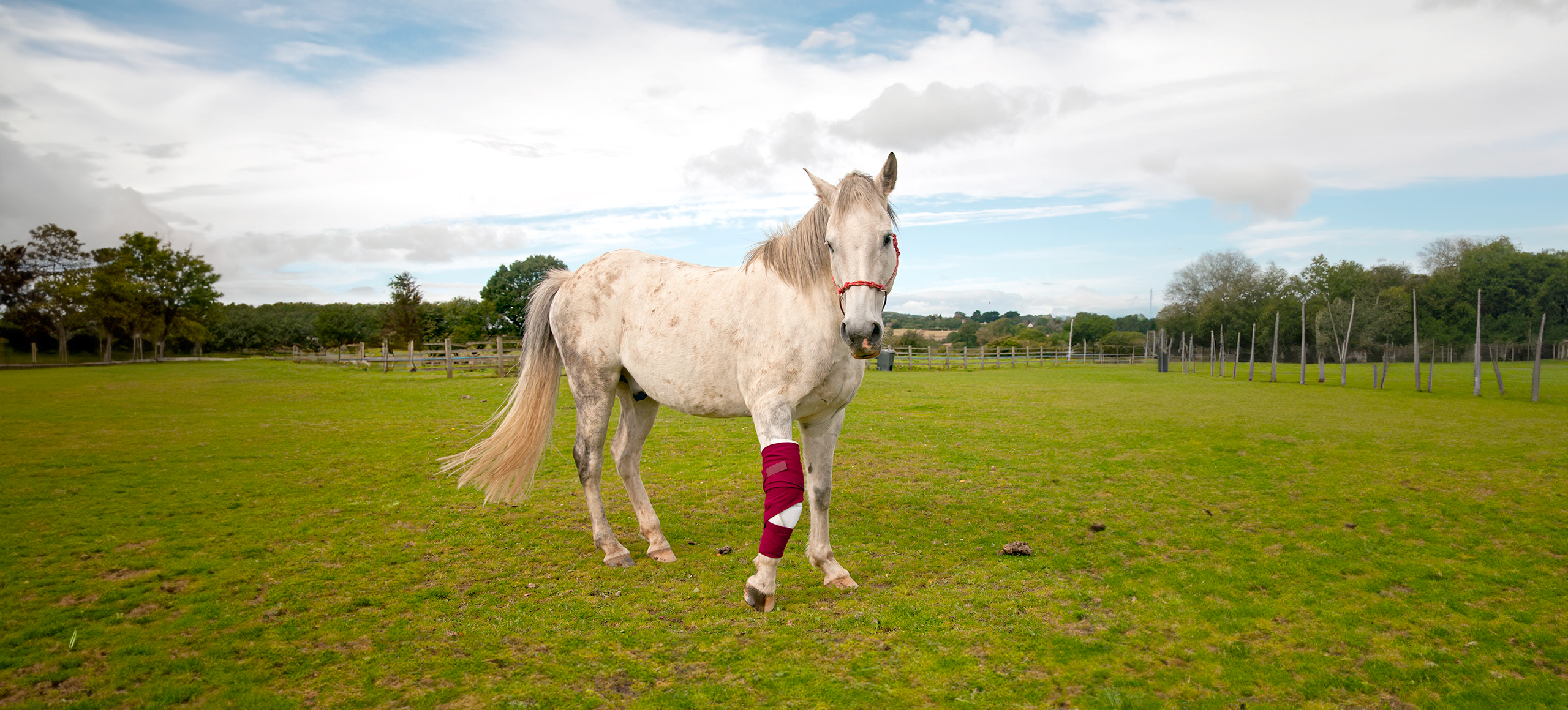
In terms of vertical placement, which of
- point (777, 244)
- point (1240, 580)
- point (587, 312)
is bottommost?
point (1240, 580)

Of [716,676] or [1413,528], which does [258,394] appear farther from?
[1413,528]

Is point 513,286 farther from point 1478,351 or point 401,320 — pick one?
point 1478,351

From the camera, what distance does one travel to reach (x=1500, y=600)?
3.69 m

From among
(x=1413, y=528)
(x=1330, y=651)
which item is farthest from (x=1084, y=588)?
(x=1413, y=528)

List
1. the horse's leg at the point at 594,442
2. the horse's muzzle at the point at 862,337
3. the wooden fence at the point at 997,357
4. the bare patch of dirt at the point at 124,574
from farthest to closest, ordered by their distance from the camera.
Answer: the wooden fence at the point at 997,357, the horse's leg at the point at 594,442, the bare patch of dirt at the point at 124,574, the horse's muzzle at the point at 862,337

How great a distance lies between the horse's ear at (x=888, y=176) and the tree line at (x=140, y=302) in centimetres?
3074

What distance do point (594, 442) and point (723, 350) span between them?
4.18 feet

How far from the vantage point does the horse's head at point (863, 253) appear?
3.16 meters

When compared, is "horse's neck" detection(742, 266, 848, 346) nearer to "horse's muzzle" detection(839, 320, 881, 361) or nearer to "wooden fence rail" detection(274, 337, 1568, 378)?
"horse's muzzle" detection(839, 320, 881, 361)

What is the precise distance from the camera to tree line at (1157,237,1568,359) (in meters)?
18.8

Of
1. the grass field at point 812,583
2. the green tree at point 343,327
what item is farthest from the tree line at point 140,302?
the grass field at point 812,583

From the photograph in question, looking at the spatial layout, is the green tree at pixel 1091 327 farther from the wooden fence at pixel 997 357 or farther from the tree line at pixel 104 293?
the tree line at pixel 104 293

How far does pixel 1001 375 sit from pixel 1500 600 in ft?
86.5

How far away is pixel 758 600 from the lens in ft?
11.3
